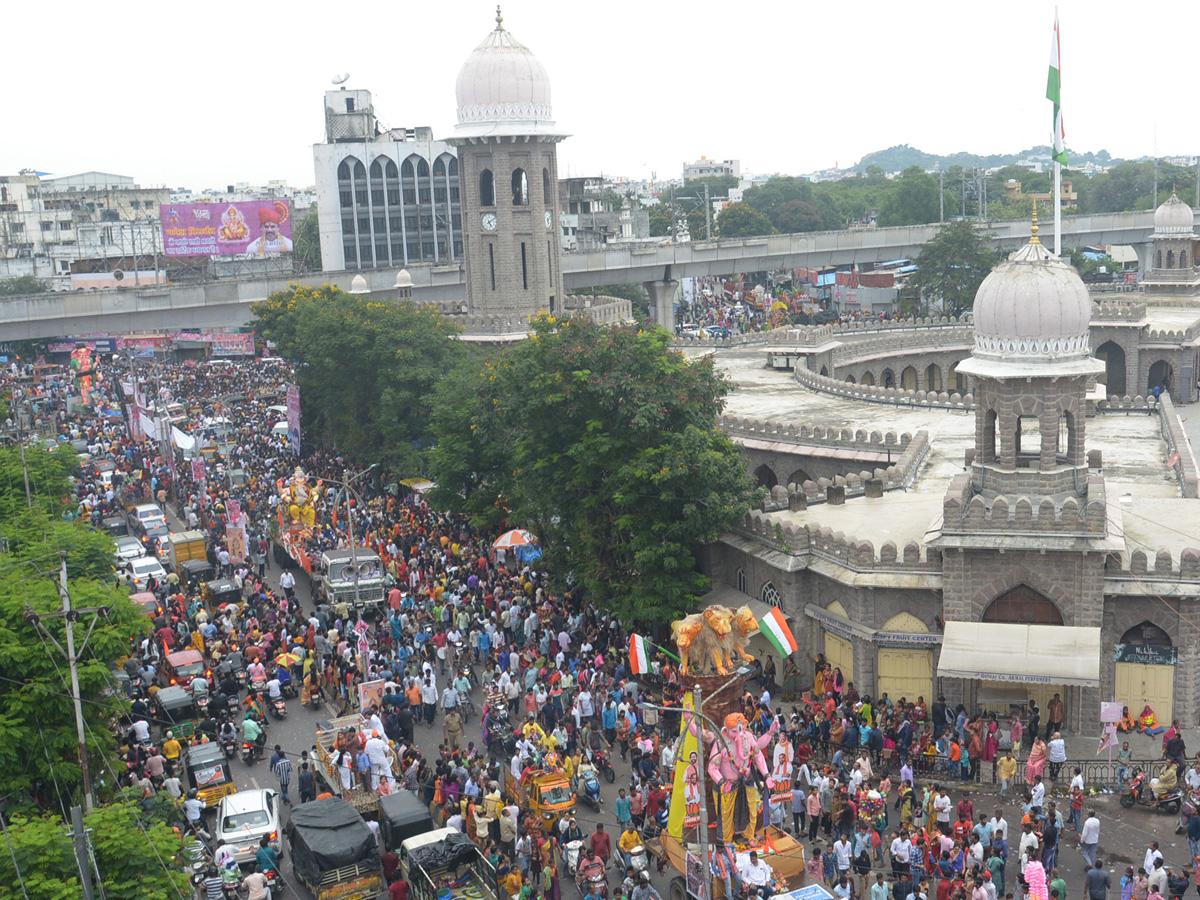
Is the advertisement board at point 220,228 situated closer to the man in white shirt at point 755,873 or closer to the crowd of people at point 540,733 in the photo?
the crowd of people at point 540,733

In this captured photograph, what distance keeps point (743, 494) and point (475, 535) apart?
13767mm

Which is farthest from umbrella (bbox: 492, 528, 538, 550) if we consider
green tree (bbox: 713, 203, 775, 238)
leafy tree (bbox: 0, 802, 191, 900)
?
green tree (bbox: 713, 203, 775, 238)

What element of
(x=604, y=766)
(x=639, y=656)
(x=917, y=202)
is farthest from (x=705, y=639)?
(x=917, y=202)

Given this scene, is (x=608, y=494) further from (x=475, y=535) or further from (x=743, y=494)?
(x=475, y=535)

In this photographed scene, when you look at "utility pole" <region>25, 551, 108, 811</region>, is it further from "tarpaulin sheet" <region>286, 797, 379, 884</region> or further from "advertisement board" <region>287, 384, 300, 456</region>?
"advertisement board" <region>287, 384, 300, 456</region>

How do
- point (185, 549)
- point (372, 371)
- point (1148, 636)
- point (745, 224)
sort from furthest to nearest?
1. point (745, 224)
2. point (372, 371)
3. point (185, 549)
4. point (1148, 636)

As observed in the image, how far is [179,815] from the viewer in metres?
24.5

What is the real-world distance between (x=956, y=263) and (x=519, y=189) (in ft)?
128

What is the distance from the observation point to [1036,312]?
28859 mm

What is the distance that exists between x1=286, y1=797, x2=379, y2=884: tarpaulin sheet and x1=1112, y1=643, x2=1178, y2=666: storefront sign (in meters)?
16.5

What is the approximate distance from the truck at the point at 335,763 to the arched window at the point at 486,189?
115ft

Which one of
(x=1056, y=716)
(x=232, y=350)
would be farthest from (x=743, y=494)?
(x=232, y=350)

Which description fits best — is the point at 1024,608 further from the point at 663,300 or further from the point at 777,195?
the point at 777,195

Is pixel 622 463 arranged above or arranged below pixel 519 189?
below
